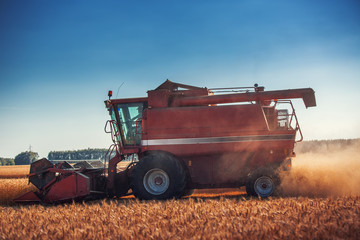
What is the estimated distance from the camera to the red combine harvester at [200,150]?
26.0 ft

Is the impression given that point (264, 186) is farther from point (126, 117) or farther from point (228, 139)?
point (126, 117)

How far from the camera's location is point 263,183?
7.90 meters

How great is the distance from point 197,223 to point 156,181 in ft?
12.3

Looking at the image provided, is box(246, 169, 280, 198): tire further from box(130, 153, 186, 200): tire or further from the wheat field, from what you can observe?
the wheat field

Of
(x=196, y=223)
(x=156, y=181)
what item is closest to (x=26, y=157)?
(x=156, y=181)

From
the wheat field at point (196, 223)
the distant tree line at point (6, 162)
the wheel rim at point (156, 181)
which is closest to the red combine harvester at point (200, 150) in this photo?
the wheel rim at point (156, 181)

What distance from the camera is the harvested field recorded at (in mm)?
3699

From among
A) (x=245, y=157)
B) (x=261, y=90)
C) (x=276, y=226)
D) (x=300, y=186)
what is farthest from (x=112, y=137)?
(x=276, y=226)

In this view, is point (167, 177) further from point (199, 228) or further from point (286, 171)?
point (199, 228)

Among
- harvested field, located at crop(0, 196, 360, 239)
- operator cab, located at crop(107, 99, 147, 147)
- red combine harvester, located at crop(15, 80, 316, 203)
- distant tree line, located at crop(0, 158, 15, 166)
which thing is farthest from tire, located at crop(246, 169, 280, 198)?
distant tree line, located at crop(0, 158, 15, 166)

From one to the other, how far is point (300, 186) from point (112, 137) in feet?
17.0

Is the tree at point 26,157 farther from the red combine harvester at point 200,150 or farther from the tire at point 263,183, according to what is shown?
the tire at point 263,183

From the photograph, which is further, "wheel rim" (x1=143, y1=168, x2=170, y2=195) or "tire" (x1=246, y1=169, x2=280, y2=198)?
"wheel rim" (x1=143, y1=168, x2=170, y2=195)

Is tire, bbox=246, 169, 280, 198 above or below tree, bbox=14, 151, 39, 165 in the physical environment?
above
